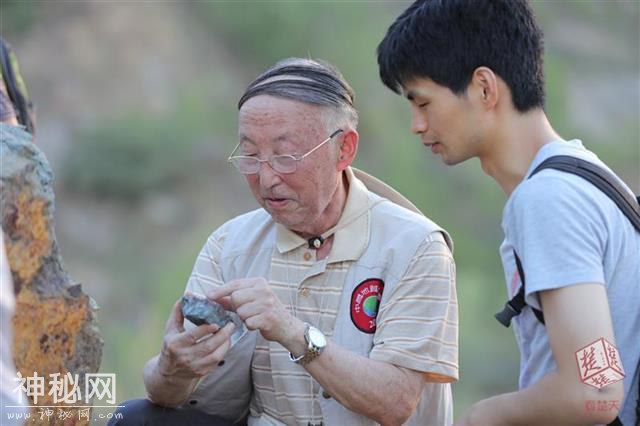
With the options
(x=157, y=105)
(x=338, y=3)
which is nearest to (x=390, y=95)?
(x=338, y=3)

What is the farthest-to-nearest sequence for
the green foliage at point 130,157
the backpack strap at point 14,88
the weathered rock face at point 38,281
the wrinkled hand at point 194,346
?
the green foliage at point 130,157 → the backpack strap at point 14,88 → the wrinkled hand at point 194,346 → the weathered rock face at point 38,281

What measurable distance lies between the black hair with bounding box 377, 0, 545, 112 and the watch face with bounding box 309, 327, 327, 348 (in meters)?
0.72

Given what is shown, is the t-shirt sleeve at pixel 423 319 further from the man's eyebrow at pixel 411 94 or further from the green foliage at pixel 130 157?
the green foliage at pixel 130 157

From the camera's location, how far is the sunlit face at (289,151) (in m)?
3.18

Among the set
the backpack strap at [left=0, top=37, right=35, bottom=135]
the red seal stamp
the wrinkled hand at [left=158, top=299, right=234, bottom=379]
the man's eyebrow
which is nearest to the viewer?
the red seal stamp

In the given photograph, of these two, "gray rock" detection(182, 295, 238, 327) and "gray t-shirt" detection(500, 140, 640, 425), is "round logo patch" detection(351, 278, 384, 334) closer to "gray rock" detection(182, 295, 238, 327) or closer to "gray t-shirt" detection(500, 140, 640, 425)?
"gray rock" detection(182, 295, 238, 327)

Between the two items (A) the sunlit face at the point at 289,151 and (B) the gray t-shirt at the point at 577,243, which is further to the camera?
(A) the sunlit face at the point at 289,151

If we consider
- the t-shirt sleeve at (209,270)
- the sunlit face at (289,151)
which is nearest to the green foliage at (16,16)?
the t-shirt sleeve at (209,270)

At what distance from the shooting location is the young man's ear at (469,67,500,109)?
2750 millimetres

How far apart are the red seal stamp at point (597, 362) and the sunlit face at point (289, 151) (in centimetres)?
109

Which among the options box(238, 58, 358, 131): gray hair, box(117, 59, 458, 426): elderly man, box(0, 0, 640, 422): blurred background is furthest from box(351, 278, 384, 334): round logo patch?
box(0, 0, 640, 422): blurred background

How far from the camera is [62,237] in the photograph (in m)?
10.1

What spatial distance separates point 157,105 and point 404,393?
26.8ft

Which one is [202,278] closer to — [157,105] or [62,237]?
[62,237]
